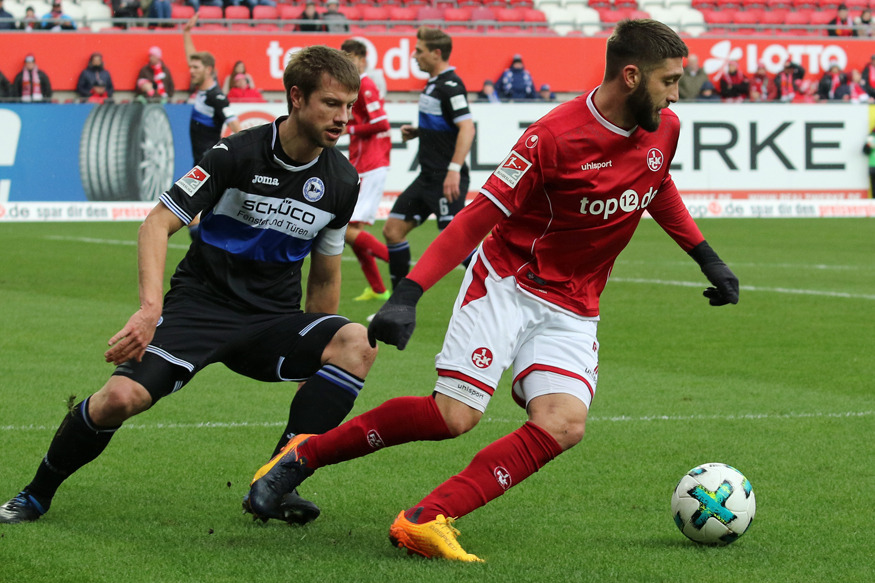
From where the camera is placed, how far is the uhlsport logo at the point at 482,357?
4.04 metres

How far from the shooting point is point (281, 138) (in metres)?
4.58

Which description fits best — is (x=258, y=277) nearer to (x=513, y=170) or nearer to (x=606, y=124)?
(x=513, y=170)

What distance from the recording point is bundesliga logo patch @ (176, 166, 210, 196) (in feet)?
14.3

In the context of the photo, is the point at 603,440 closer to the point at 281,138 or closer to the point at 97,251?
the point at 281,138

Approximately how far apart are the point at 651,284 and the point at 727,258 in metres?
2.72

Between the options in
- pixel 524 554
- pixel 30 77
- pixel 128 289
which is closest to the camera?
pixel 524 554

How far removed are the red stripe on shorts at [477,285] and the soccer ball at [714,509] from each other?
97 centimetres

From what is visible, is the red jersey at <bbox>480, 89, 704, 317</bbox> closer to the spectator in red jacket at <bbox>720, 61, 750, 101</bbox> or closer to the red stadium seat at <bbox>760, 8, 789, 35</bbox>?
the spectator in red jacket at <bbox>720, 61, 750, 101</bbox>

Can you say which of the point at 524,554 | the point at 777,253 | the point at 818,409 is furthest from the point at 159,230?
the point at 777,253

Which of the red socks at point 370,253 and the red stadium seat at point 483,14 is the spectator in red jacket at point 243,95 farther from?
the red socks at point 370,253

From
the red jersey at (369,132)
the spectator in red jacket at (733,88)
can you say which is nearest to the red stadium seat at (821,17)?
the spectator in red jacket at (733,88)

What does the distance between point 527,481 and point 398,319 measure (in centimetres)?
161

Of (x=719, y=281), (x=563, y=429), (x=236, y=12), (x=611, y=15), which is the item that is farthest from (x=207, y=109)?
(x=611, y=15)

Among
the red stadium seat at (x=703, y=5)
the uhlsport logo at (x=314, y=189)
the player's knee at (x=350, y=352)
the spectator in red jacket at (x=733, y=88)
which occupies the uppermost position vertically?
the uhlsport logo at (x=314, y=189)
